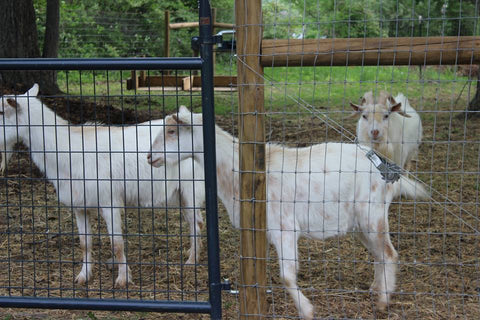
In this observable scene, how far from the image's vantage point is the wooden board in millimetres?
3301

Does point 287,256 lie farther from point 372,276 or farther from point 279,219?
point 372,276

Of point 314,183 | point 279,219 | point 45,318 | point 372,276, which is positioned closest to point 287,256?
point 279,219

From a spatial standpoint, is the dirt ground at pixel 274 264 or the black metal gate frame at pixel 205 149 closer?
the black metal gate frame at pixel 205 149

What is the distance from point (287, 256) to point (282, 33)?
45.2ft

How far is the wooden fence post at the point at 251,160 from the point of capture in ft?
10.9

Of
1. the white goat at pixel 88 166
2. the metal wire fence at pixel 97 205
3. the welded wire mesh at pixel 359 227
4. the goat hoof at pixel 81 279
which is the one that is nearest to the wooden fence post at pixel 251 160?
the welded wire mesh at pixel 359 227

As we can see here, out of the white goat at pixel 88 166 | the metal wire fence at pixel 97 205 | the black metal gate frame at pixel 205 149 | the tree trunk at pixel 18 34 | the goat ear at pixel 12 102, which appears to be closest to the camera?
the black metal gate frame at pixel 205 149

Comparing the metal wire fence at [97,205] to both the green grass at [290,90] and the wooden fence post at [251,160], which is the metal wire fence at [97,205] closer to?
the wooden fence post at [251,160]

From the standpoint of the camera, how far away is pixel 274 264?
557 centimetres

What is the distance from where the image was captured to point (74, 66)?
3.48 metres

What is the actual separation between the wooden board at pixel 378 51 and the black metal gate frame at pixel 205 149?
0.36 m

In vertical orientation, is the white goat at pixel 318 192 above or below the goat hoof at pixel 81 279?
above

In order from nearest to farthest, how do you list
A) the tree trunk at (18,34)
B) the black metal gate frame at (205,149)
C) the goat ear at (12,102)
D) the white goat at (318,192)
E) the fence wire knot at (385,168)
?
the black metal gate frame at (205,149) → the fence wire knot at (385,168) → the white goat at (318,192) → the goat ear at (12,102) → the tree trunk at (18,34)

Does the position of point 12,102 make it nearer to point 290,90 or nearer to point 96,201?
point 96,201
